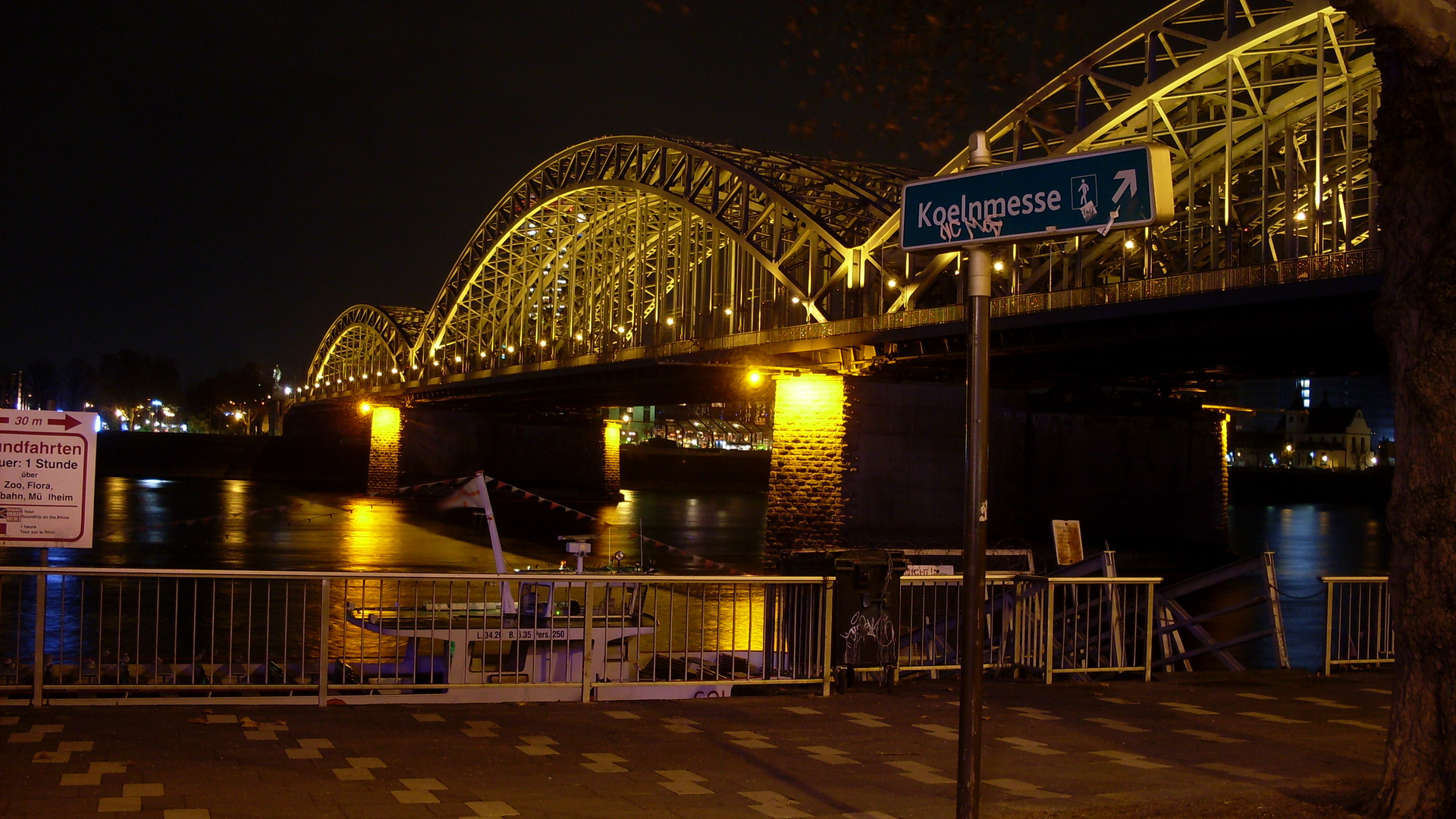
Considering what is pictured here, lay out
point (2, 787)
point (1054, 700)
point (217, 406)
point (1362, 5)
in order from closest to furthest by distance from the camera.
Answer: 1. point (1362, 5)
2. point (2, 787)
3. point (1054, 700)
4. point (217, 406)

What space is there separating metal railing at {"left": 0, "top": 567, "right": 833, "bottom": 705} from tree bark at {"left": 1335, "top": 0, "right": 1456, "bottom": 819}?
4.93 metres

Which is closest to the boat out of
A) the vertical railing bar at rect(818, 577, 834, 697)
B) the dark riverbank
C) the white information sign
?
the vertical railing bar at rect(818, 577, 834, 697)

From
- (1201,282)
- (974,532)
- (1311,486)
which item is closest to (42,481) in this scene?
(974,532)

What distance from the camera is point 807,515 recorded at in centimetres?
4259

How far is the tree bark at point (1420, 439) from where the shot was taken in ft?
20.7

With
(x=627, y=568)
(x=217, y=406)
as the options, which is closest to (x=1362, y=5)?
(x=627, y=568)

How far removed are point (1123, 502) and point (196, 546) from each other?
3345 cm

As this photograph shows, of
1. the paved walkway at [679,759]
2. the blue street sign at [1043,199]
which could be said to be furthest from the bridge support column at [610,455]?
the blue street sign at [1043,199]

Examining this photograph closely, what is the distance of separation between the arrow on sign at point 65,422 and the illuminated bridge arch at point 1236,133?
24.0 m

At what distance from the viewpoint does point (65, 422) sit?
930 centimetres

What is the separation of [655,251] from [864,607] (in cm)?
6000

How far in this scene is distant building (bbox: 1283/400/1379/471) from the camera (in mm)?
177000

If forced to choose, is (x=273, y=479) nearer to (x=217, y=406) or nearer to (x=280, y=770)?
(x=217, y=406)

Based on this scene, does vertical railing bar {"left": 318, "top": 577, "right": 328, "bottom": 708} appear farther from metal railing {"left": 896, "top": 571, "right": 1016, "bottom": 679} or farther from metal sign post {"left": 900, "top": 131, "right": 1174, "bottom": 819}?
metal sign post {"left": 900, "top": 131, "right": 1174, "bottom": 819}
